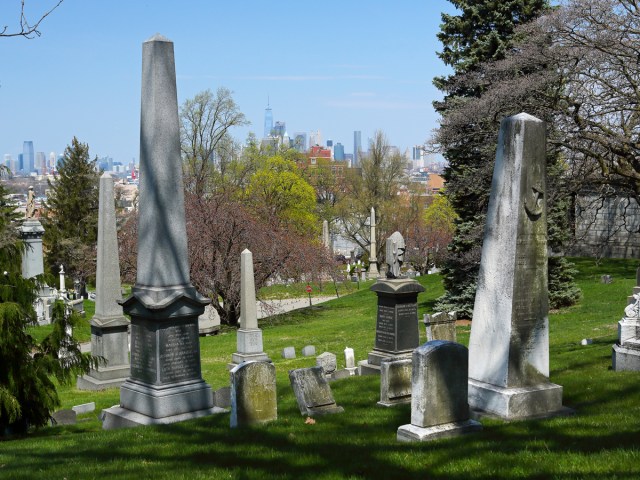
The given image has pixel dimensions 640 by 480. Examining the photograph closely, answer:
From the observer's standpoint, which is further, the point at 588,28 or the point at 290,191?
the point at 290,191

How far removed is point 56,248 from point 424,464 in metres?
44.3

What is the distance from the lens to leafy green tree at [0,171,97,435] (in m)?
9.03

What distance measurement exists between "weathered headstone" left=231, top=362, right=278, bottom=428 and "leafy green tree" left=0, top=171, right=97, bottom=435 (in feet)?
8.42

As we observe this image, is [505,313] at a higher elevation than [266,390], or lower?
higher

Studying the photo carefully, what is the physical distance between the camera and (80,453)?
7.87 meters

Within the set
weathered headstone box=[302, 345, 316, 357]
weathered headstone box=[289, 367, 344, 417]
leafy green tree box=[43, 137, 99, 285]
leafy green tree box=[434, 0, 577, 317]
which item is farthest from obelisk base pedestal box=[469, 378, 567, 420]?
leafy green tree box=[43, 137, 99, 285]

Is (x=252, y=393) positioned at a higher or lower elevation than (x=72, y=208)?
lower

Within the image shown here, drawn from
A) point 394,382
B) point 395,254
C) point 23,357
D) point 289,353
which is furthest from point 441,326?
point 23,357

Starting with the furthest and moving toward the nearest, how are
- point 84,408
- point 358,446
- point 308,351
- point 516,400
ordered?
point 308,351
point 84,408
point 516,400
point 358,446

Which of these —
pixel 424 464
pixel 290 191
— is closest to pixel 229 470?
pixel 424 464

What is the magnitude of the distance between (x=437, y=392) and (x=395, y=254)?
808 centimetres

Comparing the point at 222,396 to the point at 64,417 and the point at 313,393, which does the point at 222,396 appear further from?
the point at 313,393

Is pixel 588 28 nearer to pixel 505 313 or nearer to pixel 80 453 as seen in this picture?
pixel 505 313

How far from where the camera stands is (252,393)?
8.95 metres
